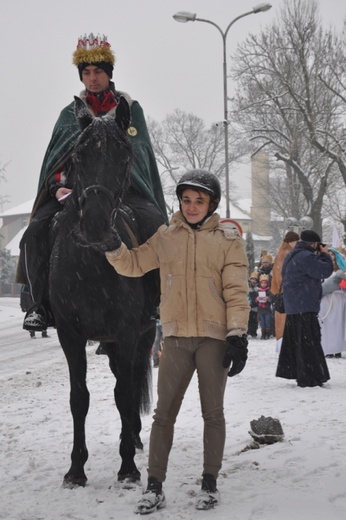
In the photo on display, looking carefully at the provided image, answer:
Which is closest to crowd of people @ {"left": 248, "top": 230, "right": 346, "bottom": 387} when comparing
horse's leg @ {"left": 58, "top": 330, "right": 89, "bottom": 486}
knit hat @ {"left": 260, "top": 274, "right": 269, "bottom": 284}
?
horse's leg @ {"left": 58, "top": 330, "right": 89, "bottom": 486}

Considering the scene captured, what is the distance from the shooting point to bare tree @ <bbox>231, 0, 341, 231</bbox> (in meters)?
28.0

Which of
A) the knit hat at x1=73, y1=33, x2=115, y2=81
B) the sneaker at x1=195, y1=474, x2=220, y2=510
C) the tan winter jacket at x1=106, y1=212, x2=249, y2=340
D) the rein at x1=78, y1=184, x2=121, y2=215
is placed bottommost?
the sneaker at x1=195, y1=474, x2=220, y2=510

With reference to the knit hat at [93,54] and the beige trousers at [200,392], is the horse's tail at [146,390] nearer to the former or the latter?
the beige trousers at [200,392]

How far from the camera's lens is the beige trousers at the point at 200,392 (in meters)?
4.58

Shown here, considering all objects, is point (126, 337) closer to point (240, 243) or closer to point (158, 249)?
point (158, 249)

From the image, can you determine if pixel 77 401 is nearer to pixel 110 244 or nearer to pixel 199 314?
pixel 199 314

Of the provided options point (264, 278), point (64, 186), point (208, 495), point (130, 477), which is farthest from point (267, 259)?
point (208, 495)

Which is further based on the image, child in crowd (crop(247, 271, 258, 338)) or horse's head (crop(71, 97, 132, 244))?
child in crowd (crop(247, 271, 258, 338))

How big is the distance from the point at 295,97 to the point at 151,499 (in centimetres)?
2592

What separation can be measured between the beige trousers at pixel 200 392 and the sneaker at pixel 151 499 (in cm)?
5

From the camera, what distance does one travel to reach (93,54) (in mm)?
5781

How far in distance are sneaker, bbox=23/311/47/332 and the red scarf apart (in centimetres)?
169

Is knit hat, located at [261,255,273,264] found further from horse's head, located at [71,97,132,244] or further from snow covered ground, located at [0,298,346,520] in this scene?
horse's head, located at [71,97,132,244]

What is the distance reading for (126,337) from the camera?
5.16m
